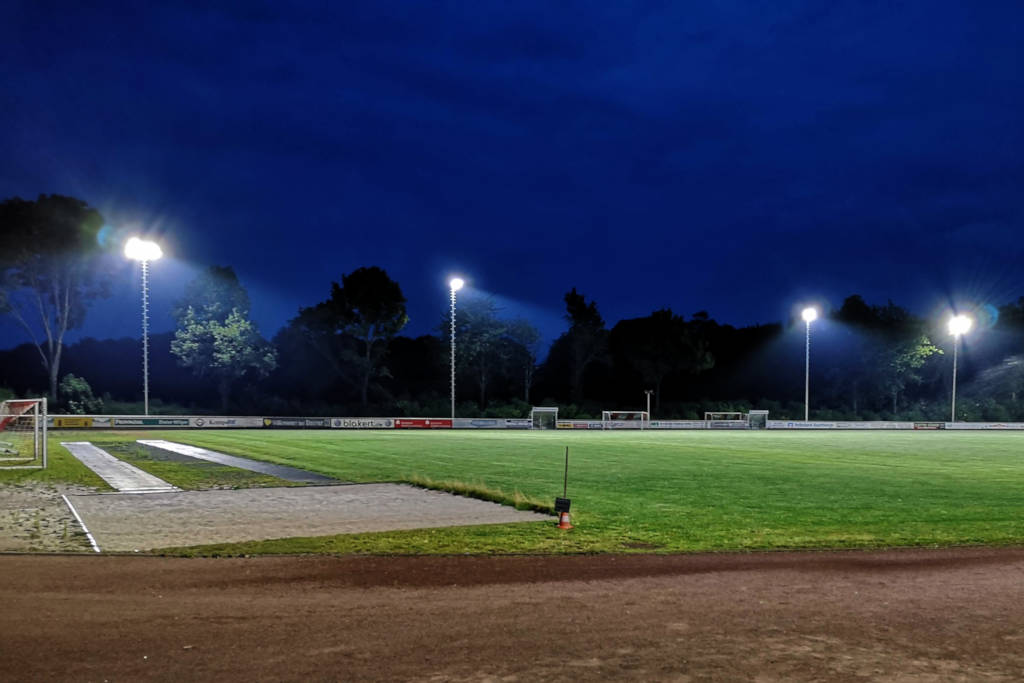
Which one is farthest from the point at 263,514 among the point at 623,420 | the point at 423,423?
the point at 623,420

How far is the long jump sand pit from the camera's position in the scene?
10953 mm

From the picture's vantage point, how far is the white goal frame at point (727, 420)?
72.1 m

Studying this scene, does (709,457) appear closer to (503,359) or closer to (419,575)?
(419,575)

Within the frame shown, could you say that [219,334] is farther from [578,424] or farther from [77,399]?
[578,424]

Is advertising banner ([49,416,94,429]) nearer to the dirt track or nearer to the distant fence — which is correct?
the distant fence

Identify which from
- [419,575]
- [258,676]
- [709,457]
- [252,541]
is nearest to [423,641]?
[258,676]

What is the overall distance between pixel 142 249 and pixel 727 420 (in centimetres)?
5592

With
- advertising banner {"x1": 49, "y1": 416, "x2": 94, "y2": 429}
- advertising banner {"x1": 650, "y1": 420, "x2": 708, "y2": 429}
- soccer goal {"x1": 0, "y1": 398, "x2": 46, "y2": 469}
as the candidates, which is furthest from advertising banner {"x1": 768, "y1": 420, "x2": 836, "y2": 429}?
soccer goal {"x1": 0, "y1": 398, "x2": 46, "y2": 469}

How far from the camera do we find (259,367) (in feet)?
235

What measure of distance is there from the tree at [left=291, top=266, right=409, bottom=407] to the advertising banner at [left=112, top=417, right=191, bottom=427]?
2243 cm

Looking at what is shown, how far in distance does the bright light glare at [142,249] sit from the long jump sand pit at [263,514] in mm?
40685

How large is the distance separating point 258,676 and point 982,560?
940 cm

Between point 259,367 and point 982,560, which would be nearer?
point 982,560

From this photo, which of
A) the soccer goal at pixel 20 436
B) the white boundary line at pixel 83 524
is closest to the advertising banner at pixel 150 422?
the soccer goal at pixel 20 436
